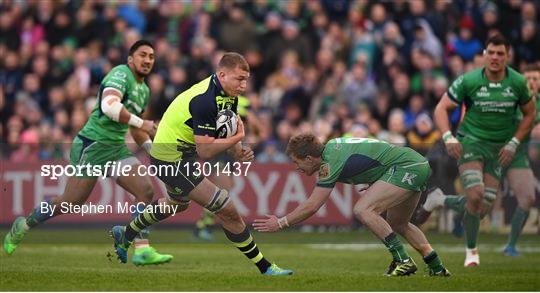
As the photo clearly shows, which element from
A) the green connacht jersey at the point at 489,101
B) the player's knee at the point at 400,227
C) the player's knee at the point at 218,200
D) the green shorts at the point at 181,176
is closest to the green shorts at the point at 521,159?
the green connacht jersey at the point at 489,101

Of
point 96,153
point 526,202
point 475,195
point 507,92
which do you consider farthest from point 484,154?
point 96,153

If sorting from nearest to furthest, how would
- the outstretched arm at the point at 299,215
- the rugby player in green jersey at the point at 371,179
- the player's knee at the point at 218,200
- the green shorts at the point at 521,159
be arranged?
the outstretched arm at the point at 299,215
the rugby player in green jersey at the point at 371,179
the player's knee at the point at 218,200
the green shorts at the point at 521,159

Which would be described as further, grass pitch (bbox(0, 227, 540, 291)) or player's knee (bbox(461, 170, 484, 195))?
player's knee (bbox(461, 170, 484, 195))

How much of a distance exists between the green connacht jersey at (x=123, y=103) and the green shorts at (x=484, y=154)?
3.75m

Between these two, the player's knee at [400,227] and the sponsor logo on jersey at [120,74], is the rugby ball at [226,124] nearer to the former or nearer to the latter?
the player's knee at [400,227]

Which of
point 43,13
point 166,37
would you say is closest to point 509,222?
point 166,37

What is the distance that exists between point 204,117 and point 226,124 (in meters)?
0.27

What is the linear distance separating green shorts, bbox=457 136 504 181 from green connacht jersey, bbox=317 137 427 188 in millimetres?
1977

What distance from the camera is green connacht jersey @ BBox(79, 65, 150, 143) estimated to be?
50.3ft

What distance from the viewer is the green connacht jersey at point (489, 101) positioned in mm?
15570

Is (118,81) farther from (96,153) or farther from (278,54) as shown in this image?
(278,54)

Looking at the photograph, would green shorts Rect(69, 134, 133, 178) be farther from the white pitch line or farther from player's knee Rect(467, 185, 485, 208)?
the white pitch line

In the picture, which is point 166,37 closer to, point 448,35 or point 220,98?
point 448,35

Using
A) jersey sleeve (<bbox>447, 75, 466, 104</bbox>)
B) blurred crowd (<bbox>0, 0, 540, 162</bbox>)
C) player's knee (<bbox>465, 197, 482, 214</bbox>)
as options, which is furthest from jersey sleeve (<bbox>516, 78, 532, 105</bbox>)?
blurred crowd (<bbox>0, 0, 540, 162</bbox>)
